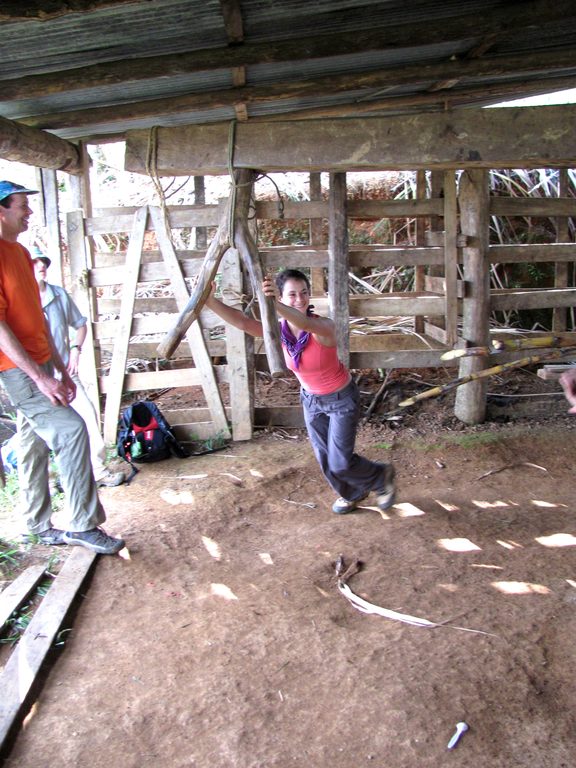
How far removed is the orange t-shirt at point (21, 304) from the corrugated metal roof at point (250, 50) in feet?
3.74

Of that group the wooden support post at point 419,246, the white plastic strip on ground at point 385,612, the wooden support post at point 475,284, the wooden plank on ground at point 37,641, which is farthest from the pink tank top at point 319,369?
the wooden support post at point 419,246

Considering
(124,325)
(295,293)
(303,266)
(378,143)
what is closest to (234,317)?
(295,293)

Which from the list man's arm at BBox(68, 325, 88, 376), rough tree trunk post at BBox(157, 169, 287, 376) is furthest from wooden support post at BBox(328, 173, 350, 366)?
rough tree trunk post at BBox(157, 169, 287, 376)

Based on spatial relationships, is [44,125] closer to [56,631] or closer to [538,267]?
[56,631]

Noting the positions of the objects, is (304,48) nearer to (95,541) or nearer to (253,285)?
(253,285)

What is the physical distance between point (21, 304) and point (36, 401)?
0.58 meters

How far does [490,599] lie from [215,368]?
11.9ft

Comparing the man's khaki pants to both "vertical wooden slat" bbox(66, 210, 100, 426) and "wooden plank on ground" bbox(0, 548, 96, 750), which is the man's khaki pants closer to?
"wooden plank on ground" bbox(0, 548, 96, 750)

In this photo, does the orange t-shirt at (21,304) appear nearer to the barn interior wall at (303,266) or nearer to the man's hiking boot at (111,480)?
the man's hiking boot at (111,480)

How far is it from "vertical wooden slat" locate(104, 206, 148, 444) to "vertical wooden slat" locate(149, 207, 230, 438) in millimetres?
174

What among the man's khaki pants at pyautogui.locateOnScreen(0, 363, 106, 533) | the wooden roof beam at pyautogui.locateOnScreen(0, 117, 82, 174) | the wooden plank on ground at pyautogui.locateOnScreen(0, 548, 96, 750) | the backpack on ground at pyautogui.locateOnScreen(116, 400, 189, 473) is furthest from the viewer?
the backpack on ground at pyautogui.locateOnScreen(116, 400, 189, 473)

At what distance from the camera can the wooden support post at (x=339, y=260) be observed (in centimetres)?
593

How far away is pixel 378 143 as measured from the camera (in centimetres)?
417

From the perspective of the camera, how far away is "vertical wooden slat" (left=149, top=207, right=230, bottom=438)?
20.1 feet
